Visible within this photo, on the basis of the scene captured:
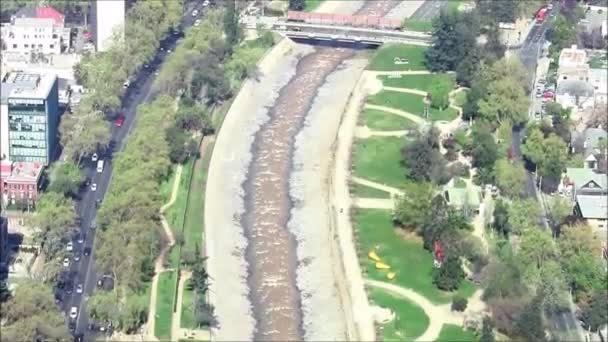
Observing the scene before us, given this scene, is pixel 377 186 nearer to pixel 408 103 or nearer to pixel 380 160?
pixel 380 160

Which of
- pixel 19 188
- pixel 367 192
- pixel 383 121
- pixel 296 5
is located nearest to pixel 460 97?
pixel 383 121

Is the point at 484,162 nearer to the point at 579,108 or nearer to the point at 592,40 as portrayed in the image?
the point at 579,108

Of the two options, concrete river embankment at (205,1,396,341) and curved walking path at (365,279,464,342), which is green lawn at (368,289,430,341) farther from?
concrete river embankment at (205,1,396,341)

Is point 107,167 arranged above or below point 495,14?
below

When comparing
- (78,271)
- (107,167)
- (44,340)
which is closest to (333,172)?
(107,167)

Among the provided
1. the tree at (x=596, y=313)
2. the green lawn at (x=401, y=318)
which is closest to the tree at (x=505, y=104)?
the green lawn at (x=401, y=318)
